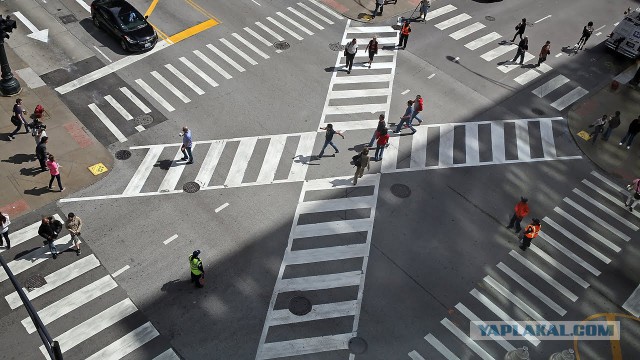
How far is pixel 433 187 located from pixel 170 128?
13.0 m

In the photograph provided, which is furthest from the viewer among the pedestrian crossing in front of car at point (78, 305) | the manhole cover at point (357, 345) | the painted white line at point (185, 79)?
the painted white line at point (185, 79)

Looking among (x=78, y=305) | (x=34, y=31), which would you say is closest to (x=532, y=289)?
(x=78, y=305)

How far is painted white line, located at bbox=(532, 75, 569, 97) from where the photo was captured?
31.7 metres

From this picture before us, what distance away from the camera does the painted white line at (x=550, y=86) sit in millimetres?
31688

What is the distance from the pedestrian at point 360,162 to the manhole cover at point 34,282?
13058mm

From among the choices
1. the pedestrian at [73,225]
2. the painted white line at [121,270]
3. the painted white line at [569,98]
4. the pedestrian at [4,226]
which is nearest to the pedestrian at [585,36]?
the painted white line at [569,98]

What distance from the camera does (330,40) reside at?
112 ft

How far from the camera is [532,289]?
21641 millimetres

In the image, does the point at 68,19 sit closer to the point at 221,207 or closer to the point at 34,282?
the point at 221,207

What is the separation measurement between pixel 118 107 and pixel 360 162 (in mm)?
12935

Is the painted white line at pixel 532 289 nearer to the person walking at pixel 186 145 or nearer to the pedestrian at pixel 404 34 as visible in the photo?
the person walking at pixel 186 145

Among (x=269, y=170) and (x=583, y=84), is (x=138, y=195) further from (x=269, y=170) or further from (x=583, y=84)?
(x=583, y=84)

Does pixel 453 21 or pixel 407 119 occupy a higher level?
pixel 453 21

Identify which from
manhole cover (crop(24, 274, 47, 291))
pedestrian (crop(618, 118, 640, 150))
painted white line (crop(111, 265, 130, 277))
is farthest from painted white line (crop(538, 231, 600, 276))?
manhole cover (crop(24, 274, 47, 291))
